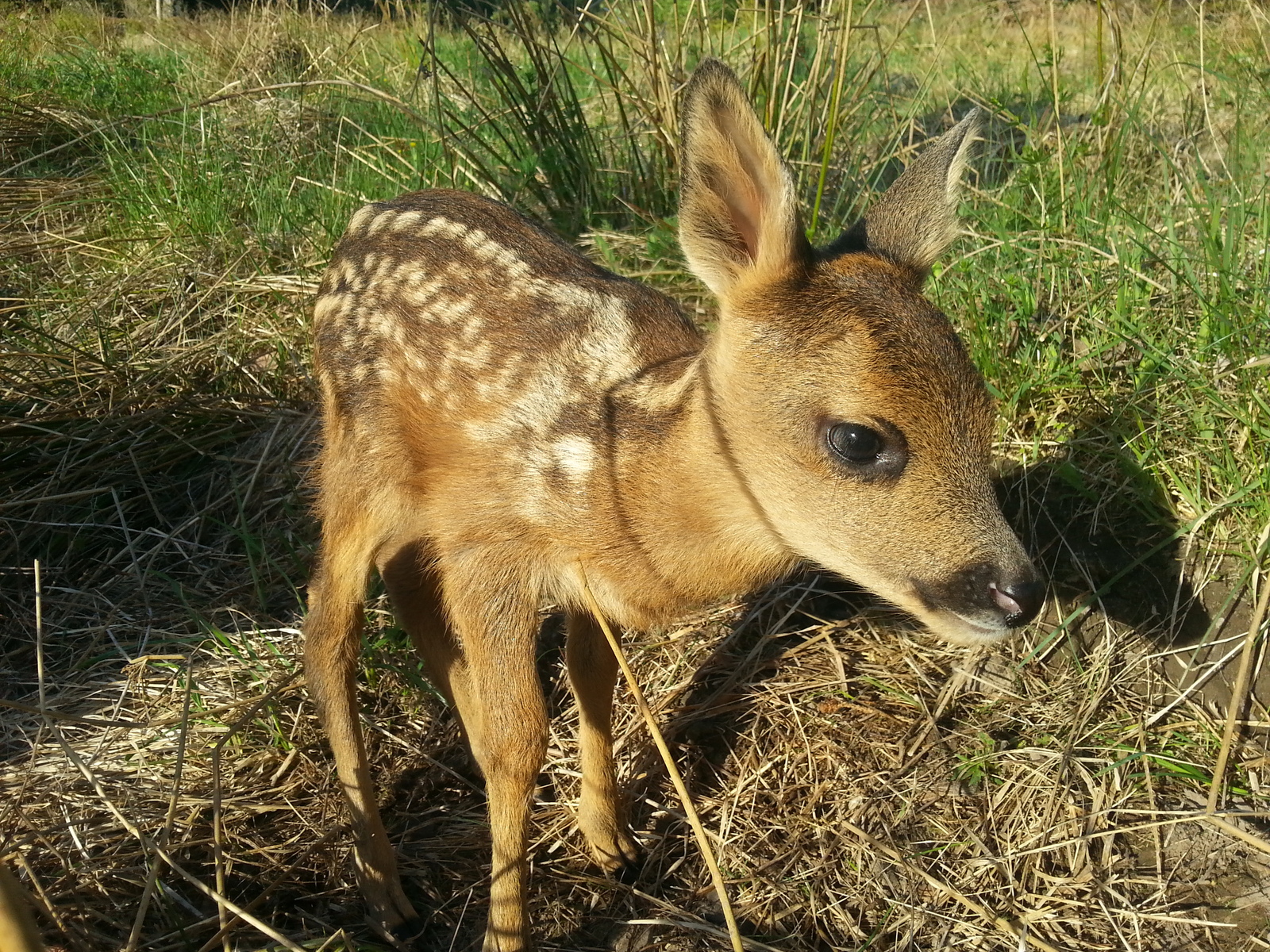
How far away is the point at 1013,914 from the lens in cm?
265

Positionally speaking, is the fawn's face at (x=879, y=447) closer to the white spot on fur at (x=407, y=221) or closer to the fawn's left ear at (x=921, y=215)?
the fawn's left ear at (x=921, y=215)

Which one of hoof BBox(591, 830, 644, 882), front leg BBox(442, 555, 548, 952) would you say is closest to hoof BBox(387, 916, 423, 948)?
front leg BBox(442, 555, 548, 952)

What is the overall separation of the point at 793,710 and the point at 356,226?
79.7 inches

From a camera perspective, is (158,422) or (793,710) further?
(158,422)

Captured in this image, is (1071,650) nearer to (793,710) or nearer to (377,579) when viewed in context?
(793,710)

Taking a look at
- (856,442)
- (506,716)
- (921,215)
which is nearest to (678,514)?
(856,442)

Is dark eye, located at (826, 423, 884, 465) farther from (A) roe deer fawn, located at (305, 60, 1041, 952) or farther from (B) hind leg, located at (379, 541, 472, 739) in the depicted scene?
(B) hind leg, located at (379, 541, 472, 739)

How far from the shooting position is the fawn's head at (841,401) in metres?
2.25

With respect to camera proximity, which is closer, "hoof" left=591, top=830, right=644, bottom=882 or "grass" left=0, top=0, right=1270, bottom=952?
"grass" left=0, top=0, right=1270, bottom=952

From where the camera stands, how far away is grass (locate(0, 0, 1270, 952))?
2.74 metres

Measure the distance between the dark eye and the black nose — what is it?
1.22 feet

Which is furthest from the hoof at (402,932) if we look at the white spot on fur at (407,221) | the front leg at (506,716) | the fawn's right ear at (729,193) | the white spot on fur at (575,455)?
the white spot on fur at (407,221)

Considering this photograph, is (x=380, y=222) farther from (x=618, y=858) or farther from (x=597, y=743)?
(x=618, y=858)

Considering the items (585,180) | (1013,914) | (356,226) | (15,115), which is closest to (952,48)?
(585,180)
